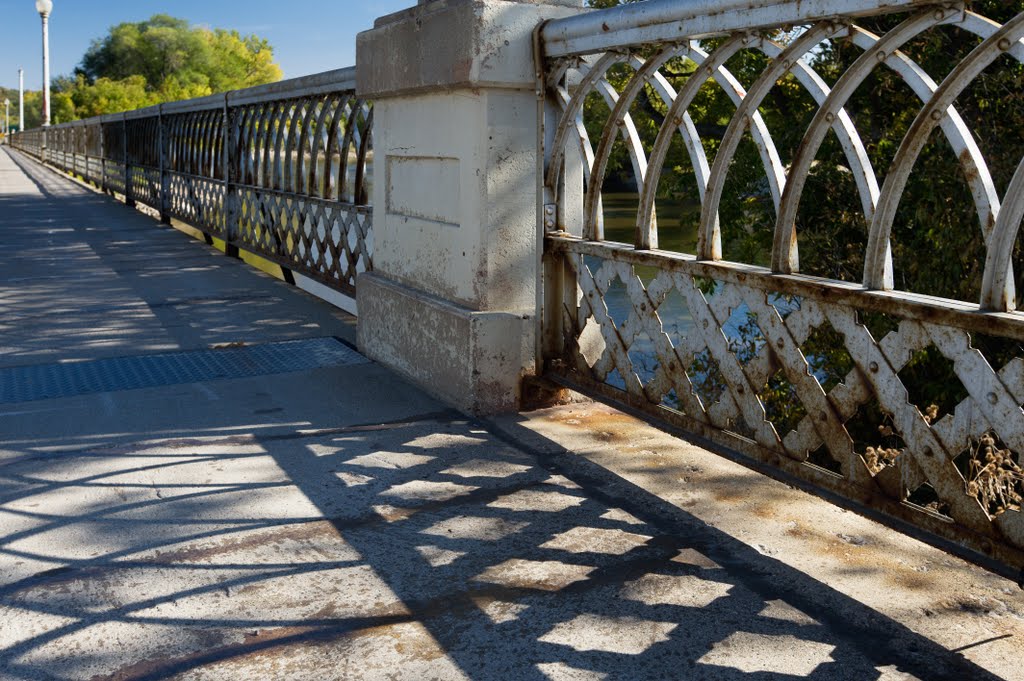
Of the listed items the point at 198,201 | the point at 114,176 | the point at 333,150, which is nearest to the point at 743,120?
the point at 333,150

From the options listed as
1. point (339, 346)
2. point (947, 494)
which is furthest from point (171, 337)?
point (947, 494)

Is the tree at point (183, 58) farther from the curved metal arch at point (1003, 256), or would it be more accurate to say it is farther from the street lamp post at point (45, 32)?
the curved metal arch at point (1003, 256)

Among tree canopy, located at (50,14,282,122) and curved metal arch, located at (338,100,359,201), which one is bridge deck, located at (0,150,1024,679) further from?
tree canopy, located at (50,14,282,122)

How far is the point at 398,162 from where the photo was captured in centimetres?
596

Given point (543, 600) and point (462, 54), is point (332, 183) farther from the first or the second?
point (543, 600)

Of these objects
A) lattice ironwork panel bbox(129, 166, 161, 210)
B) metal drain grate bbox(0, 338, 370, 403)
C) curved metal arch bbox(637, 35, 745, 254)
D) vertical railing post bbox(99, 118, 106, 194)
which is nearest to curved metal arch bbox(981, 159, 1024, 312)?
curved metal arch bbox(637, 35, 745, 254)

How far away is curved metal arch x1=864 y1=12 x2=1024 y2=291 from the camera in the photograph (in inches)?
109

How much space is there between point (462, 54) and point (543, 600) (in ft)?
9.22

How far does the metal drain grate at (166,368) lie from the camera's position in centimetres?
567

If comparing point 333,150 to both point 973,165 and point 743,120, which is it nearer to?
point 743,120

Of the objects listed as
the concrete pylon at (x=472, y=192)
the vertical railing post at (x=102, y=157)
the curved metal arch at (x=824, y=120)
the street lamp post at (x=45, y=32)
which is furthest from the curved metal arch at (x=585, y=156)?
the street lamp post at (x=45, y=32)

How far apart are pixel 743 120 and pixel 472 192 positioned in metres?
1.65

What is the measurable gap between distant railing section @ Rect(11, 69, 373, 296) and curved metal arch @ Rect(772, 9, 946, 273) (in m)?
4.32

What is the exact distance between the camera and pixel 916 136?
3.02 metres
